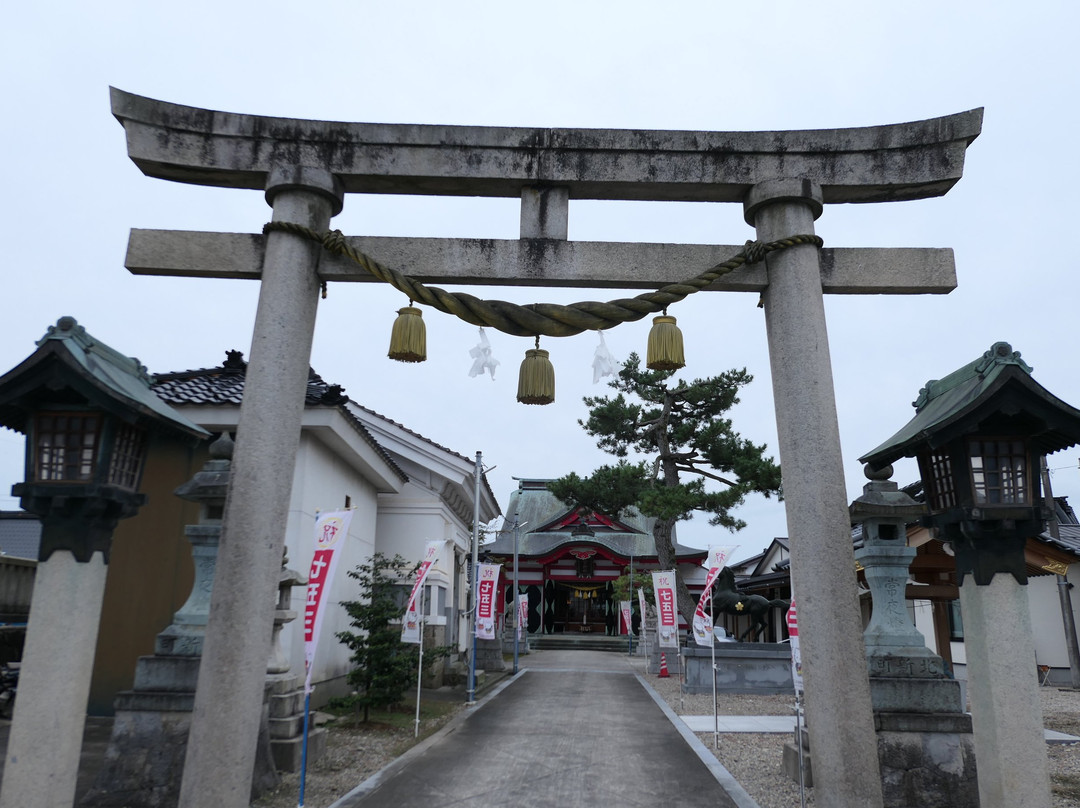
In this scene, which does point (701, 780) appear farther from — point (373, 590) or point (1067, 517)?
point (1067, 517)

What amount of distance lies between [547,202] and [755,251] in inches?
62.1

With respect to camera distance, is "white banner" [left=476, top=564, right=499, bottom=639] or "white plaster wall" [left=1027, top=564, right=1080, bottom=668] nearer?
"white banner" [left=476, top=564, right=499, bottom=639]

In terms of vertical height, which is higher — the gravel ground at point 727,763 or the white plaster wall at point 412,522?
the white plaster wall at point 412,522

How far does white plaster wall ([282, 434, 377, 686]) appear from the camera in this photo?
11.8 meters

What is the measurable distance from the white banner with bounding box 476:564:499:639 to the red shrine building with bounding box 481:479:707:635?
65.3 feet

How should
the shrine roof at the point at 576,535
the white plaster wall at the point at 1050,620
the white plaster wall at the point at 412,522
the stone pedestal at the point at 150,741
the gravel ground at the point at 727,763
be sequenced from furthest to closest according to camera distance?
the shrine roof at the point at 576,535, the white plaster wall at the point at 1050,620, the white plaster wall at the point at 412,522, the gravel ground at the point at 727,763, the stone pedestal at the point at 150,741

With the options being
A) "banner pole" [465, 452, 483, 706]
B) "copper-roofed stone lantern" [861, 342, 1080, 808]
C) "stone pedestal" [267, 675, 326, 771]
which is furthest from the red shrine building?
"copper-roofed stone lantern" [861, 342, 1080, 808]

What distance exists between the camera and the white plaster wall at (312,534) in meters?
11.8

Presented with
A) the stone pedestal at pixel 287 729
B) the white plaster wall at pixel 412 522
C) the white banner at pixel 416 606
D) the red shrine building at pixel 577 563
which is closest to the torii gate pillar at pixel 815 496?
the stone pedestal at pixel 287 729

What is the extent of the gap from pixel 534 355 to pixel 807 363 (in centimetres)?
194

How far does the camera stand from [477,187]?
5.41m

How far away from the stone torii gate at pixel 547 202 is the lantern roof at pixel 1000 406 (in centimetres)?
67

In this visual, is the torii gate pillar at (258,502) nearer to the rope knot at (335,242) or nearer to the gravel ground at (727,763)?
the rope knot at (335,242)

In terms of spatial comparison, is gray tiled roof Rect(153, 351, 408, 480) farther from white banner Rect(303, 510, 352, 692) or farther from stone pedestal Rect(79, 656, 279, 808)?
stone pedestal Rect(79, 656, 279, 808)
